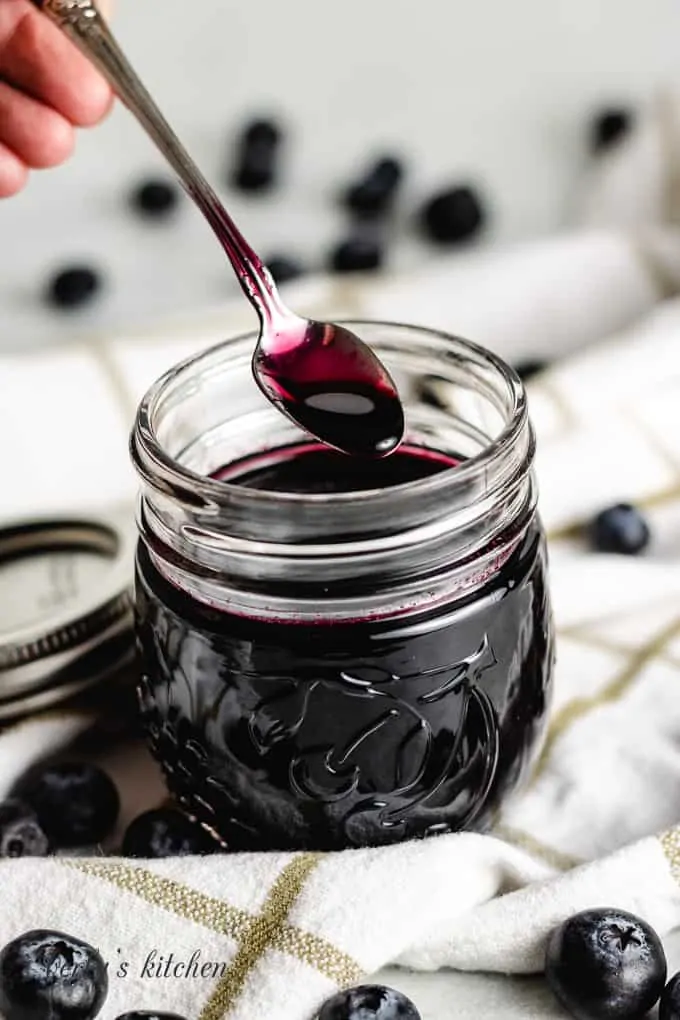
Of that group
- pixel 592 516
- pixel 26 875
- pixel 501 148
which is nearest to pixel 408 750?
pixel 26 875

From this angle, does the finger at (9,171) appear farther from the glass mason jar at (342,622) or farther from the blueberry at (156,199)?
the blueberry at (156,199)

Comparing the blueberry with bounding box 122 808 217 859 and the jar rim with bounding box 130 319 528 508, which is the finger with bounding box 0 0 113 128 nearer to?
the jar rim with bounding box 130 319 528 508

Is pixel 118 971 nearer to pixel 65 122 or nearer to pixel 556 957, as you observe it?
pixel 556 957

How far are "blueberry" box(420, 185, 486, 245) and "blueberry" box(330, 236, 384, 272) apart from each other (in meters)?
0.13

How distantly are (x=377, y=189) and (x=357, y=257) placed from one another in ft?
0.71

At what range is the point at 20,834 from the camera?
963mm

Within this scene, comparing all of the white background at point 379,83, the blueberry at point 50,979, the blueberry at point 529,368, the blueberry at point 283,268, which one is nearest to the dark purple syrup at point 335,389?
the blueberry at point 50,979

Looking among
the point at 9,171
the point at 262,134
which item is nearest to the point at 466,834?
the point at 9,171

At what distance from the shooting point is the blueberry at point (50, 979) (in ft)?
2.65

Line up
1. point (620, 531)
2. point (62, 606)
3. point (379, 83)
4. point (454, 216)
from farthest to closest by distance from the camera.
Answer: point (379, 83), point (454, 216), point (620, 531), point (62, 606)

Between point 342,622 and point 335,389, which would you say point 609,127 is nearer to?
point 335,389

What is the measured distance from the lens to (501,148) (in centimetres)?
221

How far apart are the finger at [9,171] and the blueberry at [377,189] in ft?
3.24

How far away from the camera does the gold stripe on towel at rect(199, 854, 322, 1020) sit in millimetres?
832
